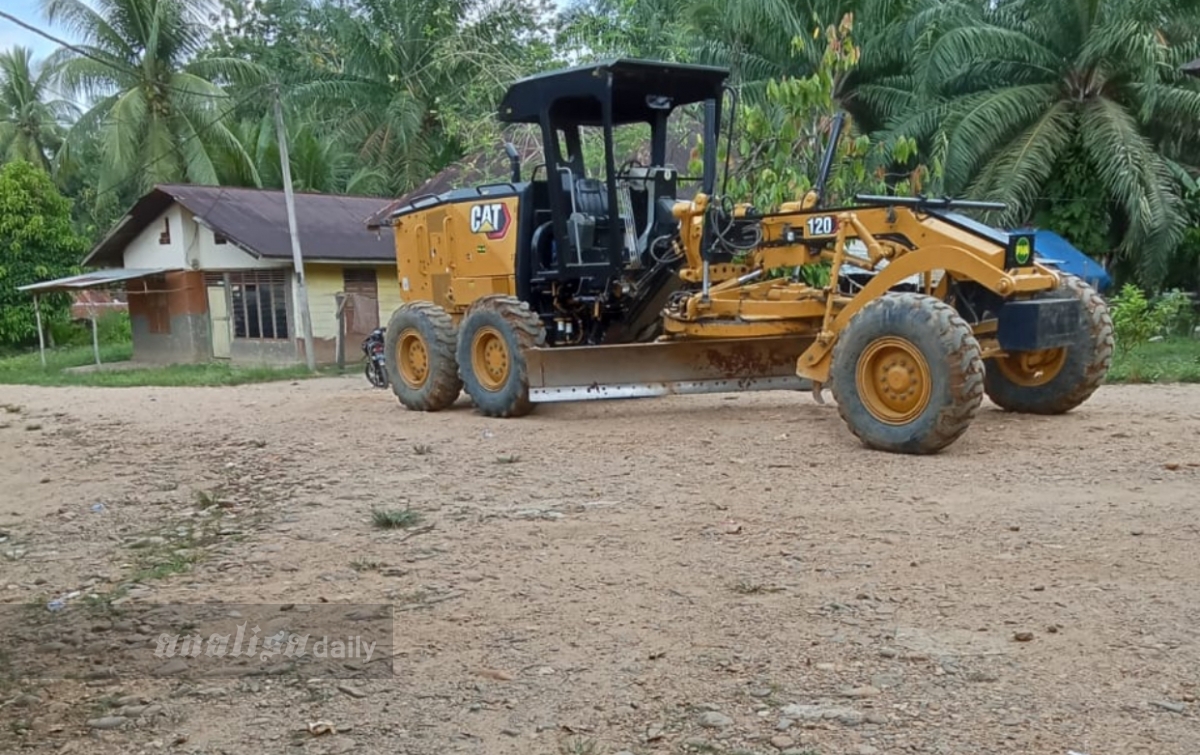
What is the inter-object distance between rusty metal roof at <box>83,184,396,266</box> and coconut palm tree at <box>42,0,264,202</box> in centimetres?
317

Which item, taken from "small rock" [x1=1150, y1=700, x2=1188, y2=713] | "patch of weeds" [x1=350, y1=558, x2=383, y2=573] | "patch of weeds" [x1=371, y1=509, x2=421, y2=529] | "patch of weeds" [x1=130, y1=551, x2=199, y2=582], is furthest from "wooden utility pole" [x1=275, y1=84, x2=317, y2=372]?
"small rock" [x1=1150, y1=700, x2=1188, y2=713]

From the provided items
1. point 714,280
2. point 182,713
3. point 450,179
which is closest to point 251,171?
point 450,179

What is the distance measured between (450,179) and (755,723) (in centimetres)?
2323

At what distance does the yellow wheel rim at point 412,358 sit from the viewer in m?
11.5

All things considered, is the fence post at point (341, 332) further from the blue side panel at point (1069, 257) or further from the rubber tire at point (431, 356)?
the blue side panel at point (1069, 257)

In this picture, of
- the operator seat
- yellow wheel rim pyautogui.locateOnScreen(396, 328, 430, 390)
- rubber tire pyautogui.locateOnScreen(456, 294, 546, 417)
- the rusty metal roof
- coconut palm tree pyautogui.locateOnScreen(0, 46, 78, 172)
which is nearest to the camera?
rubber tire pyautogui.locateOnScreen(456, 294, 546, 417)

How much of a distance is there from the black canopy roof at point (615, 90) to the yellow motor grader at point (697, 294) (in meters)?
0.02

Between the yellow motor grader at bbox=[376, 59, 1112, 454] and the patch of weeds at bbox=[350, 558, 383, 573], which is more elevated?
the yellow motor grader at bbox=[376, 59, 1112, 454]

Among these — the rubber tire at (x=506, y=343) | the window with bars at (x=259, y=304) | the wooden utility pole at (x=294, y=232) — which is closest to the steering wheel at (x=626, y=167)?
the rubber tire at (x=506, y=343)

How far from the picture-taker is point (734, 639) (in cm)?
414

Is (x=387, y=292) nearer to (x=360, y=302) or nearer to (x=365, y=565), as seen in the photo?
(x=360, y=302)

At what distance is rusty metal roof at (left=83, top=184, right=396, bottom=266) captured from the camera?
22391 mm

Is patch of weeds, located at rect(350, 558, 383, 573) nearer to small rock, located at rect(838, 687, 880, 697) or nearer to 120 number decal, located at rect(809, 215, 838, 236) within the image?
small rock, located at rect(838, 687, 880, 697)

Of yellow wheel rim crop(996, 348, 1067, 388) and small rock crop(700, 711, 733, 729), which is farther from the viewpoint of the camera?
yellow wheel rim crop(996, 348, 1067, 388)
